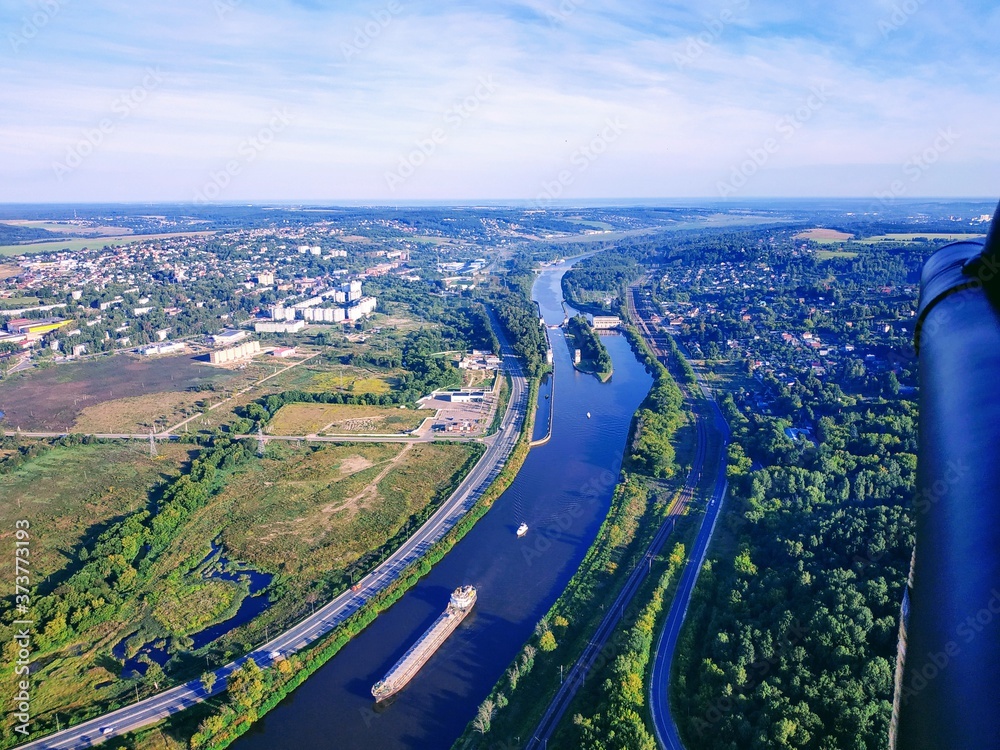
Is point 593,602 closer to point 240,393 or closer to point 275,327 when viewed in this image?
point 240,393

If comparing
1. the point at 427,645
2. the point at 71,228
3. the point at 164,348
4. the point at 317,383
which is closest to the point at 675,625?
the point at 427,645

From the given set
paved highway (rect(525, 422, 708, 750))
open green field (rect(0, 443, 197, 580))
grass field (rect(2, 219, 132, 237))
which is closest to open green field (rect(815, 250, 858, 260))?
paved highway (rect(525, 422, 708, 750))

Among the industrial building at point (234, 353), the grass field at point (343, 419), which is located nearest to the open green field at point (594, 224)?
the industrial building at point (234, 353)

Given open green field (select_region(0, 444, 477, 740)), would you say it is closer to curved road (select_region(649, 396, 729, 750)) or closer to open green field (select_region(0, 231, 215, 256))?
curved road (select_region(649, 396, 729, 750))

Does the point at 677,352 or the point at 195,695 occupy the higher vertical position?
the point at 677,352

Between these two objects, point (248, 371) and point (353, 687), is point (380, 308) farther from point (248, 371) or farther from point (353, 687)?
point (353, 687)

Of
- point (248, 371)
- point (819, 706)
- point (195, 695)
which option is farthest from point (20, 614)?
point (248, 371)
